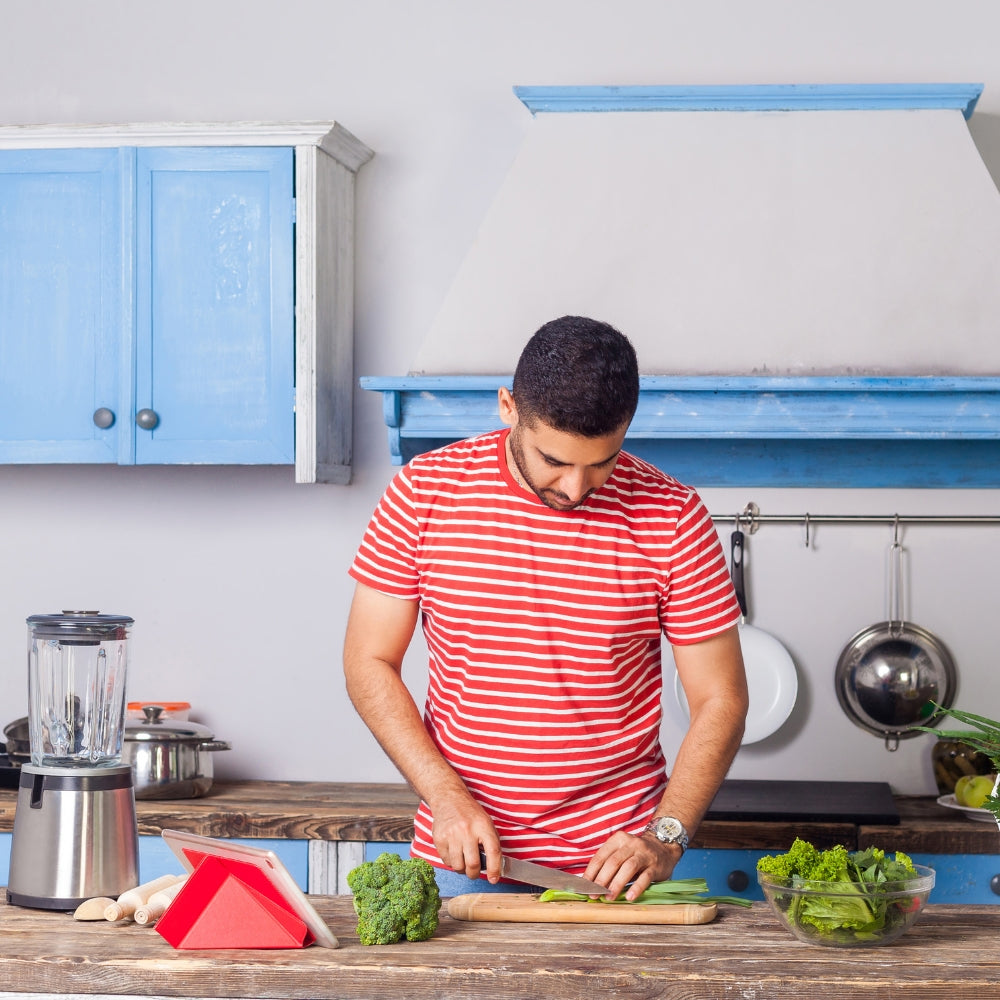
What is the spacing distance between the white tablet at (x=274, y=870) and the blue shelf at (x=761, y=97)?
6.28 feet

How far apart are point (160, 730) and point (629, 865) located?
1.47m

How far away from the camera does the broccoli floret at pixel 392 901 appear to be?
1405 mm

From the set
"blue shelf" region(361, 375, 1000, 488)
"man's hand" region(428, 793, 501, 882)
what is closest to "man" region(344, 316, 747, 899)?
"man's hand" region(428, 793, 501, 882)

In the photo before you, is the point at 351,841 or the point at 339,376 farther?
the point at 339,376

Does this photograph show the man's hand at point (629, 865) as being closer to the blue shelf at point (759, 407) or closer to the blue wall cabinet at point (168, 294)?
the blue shelf at point (759, 407)

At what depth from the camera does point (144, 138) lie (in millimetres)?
2840

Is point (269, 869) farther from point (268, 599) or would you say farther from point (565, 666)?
point (268, 599)

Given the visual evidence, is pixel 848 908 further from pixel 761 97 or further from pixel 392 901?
pixel 761 97

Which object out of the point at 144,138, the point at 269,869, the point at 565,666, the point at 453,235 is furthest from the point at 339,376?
the point at 269,869

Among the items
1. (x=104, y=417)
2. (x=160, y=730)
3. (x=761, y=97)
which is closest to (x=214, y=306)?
(x=104, y=417)

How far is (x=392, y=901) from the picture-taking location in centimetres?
141

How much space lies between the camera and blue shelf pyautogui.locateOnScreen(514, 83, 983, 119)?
2.80m

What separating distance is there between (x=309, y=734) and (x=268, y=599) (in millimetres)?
347

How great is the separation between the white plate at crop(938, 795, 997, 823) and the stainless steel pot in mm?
1575
